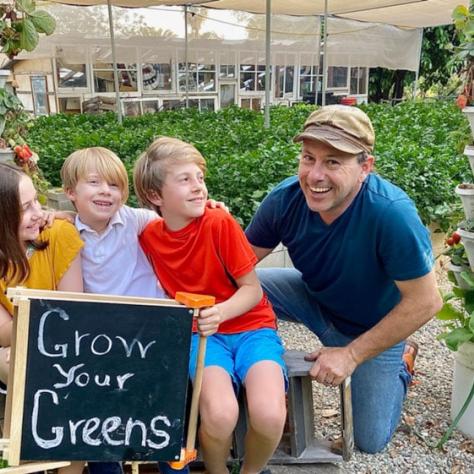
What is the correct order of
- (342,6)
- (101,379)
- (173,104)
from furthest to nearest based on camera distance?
(173,104), (342,6), (101,379)

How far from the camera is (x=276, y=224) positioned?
2.47 metres

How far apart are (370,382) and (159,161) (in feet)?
4.14

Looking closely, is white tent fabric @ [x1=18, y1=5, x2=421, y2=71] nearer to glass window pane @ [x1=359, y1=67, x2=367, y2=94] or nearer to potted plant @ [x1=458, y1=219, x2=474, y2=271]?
glass window pane @ [x1=359, y1=67, x2=367, y2=94]

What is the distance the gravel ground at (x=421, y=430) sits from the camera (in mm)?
2430

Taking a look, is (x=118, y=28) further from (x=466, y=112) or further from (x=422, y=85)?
(x=422, y=85)

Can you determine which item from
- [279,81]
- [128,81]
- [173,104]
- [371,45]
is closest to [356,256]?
[128,81]

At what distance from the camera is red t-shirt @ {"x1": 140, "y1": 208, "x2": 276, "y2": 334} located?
2135mm

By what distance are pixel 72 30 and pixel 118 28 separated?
1.33 m

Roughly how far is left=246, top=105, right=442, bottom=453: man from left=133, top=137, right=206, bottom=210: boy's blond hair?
1.39 ft

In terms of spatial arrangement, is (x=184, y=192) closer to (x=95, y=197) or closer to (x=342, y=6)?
(x=95, y=197)

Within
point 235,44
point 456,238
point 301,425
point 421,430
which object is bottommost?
point 421,430

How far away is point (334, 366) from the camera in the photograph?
7.01ft

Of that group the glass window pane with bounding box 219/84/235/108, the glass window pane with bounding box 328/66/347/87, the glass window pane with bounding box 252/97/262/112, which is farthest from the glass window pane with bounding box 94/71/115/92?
the glass window pane with bounding box 328/66/347/87

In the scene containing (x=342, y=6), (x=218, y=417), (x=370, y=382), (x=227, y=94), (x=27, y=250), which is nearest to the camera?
(x=218, y=417)
